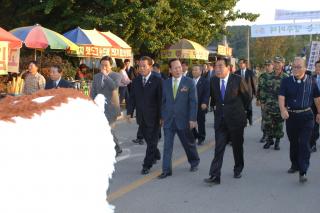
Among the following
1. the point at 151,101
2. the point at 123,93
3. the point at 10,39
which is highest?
the point at 10,39

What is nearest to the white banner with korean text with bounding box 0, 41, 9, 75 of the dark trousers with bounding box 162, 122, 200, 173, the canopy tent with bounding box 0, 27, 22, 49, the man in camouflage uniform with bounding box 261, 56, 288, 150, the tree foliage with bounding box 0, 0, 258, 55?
the canopy tent with bounding box 0, 27, 22, 49

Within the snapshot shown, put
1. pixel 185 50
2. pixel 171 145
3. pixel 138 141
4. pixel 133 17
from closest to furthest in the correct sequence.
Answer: pixel 171 145, pixel 138 141, pixel 133 17, pixel 185 50

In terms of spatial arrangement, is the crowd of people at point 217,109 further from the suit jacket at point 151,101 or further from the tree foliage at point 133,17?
the tree foliage at point 133,17

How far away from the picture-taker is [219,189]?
6988mm

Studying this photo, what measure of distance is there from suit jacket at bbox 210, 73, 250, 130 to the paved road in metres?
0.85

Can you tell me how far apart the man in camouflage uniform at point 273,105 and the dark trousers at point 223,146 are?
8.86 ft

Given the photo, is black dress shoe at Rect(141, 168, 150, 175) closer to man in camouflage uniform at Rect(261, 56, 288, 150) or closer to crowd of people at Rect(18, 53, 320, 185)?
crowd of people at Rect(18, 53, 320, 185)

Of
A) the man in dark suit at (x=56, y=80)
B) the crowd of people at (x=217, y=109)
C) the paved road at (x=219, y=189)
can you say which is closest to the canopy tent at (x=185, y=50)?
the paved road at (x=219, y=189)

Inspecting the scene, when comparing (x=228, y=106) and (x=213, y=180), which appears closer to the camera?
(x=213, y=180)

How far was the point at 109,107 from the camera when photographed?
9016 millimetres

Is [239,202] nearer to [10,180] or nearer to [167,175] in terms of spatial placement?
[167,175]

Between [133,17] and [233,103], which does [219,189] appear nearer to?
[233,103]

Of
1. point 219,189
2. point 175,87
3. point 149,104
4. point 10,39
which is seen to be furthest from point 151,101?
point 10,39

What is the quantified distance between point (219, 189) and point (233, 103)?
1.28 metres
